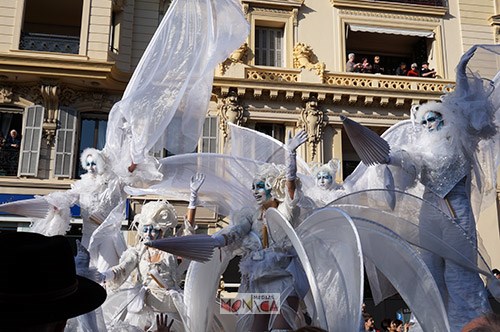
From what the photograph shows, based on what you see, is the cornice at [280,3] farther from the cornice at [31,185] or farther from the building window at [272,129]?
the cornice at [31,185]

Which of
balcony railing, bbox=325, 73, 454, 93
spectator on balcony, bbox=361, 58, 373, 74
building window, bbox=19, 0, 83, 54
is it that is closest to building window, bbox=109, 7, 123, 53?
building window, bbox=19, 0, 83, 54

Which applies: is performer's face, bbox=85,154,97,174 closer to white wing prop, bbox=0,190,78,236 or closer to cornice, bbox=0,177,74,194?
white wing prop, bbox=0,190,78,236

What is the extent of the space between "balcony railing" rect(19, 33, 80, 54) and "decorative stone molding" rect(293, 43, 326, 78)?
6.06 m

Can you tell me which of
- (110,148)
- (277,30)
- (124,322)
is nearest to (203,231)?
(277,30)

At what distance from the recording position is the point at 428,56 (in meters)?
16.2

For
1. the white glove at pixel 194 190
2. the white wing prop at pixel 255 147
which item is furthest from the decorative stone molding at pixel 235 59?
the white glove at pixel 194 190

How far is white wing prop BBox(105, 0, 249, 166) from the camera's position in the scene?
5363 mm

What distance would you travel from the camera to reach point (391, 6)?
51.8ft

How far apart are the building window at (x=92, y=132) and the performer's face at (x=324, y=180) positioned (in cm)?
926

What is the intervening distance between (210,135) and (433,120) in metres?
10.3

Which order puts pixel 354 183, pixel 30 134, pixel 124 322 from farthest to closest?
pixel 30 134
pixel 354 183
pixel 124 322

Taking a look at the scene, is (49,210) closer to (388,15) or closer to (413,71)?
(413,71)

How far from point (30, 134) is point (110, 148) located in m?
8.72

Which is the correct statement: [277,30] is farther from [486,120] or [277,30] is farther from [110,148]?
[486,120]
